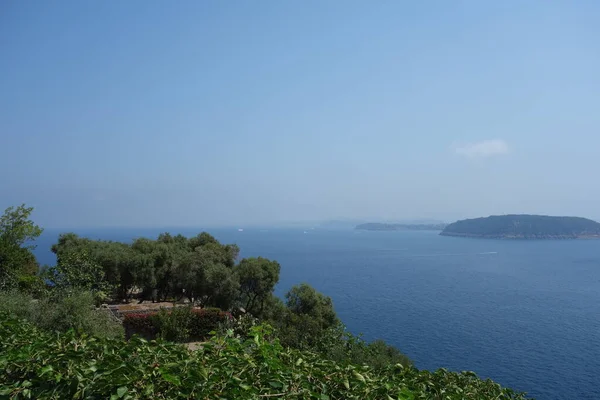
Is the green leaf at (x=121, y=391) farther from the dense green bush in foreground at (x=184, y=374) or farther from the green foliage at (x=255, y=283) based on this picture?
the green foliage at (x=255, y=283)

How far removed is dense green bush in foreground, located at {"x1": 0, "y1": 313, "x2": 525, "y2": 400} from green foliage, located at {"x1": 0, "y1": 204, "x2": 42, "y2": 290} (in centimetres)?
2335

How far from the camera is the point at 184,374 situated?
2.88 metres

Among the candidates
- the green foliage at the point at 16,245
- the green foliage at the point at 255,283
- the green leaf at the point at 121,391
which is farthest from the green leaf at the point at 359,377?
the green foliage at the point at 255,283

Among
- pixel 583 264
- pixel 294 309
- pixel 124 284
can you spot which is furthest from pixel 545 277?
pixel 124 284

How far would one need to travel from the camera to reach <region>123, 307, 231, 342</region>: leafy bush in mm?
21109

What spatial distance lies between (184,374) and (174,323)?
19.6m

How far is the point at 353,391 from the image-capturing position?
3037mm

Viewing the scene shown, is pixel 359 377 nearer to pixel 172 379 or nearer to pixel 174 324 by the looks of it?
pixel 172 379

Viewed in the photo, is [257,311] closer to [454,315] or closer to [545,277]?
[454,315]

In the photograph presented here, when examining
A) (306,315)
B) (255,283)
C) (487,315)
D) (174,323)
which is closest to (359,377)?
(174,323)

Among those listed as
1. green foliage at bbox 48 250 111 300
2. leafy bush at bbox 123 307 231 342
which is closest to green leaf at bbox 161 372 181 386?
leafy bush at bbox 123 307 231 342

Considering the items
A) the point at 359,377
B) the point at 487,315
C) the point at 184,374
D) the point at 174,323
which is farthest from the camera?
the point at 487,315

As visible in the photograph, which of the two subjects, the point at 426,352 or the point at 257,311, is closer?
the point at 257,311

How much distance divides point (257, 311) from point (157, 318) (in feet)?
41.4
